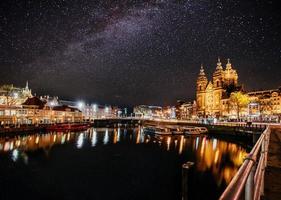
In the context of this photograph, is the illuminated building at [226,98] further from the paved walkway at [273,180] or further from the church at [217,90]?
the paved walkway at [273,180]

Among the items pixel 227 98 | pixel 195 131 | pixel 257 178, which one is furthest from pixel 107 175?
pixel 227 98

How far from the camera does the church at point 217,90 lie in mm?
148625

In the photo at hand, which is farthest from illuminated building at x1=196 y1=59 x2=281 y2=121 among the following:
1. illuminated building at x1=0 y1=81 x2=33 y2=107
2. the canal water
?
illuminated building at x1=0 y1=81 x2=33 y2=107

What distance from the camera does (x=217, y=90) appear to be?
154 meters

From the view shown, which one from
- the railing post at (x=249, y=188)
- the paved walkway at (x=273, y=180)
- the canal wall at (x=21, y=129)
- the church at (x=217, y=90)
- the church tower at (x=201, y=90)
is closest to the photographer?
the railing post at (x=249, y=188)

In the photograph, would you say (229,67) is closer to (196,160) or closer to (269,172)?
(196,160)

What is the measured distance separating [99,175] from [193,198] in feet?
40.3

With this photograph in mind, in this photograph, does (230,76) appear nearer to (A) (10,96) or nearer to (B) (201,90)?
(B) (201,90)

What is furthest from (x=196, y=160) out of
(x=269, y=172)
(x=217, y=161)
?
(x=269, y=172)

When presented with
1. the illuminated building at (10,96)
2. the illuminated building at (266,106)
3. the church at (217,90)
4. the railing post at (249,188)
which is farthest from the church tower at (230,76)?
the railing post at (249,188)

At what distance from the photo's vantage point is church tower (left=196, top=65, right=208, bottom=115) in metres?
166

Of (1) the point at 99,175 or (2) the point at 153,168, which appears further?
(2) the point at 153,168

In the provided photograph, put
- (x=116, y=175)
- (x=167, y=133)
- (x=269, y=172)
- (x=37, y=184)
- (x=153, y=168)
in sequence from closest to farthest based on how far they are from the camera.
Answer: (x=269, y=172), (x=37, y=184), (x=116, y=175), (x=153, y=168), (x=167, y=133)

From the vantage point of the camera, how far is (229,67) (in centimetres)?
16188
